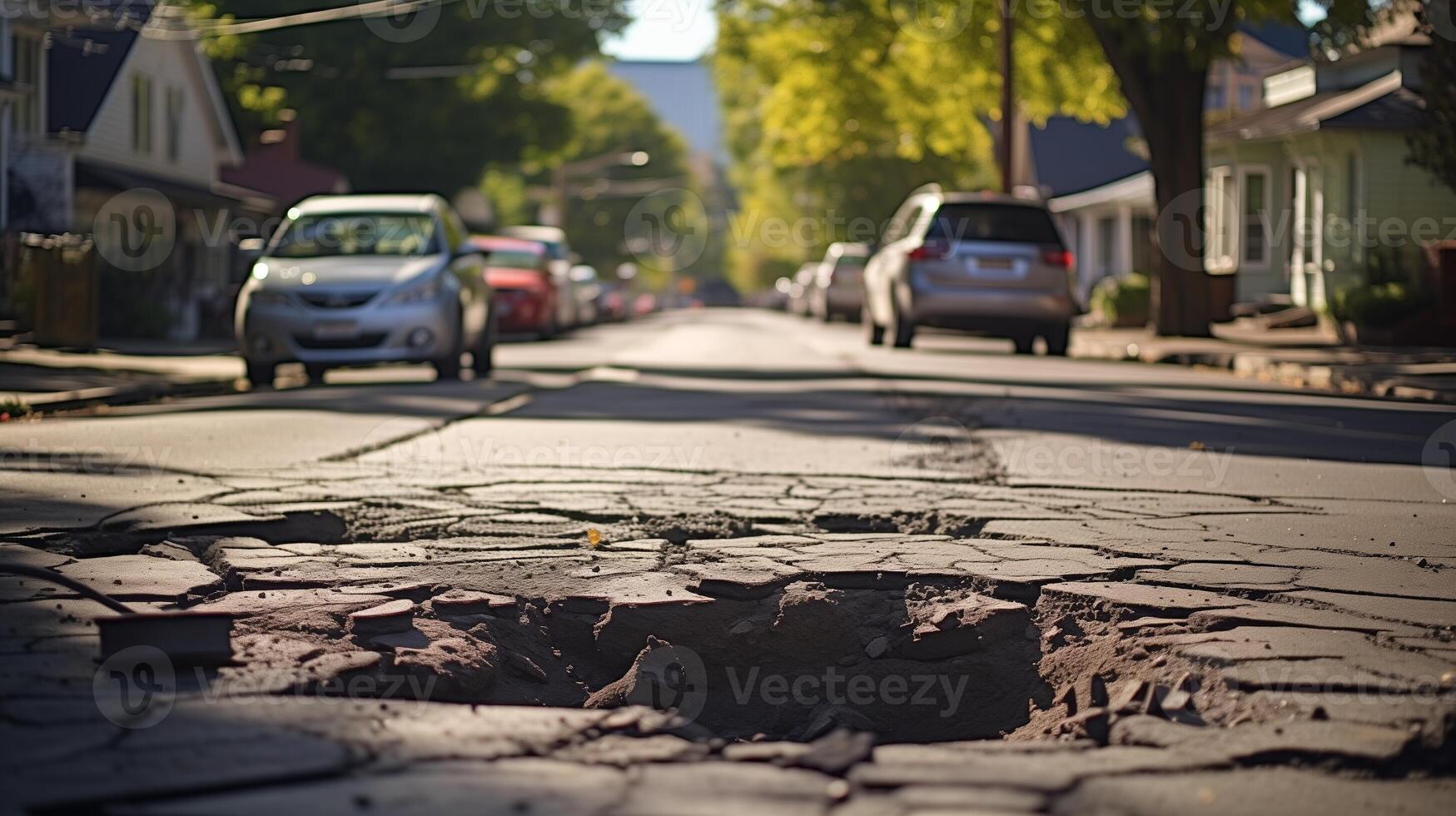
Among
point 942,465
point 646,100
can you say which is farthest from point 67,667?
point 646,100

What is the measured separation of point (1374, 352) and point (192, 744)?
18.8 metres

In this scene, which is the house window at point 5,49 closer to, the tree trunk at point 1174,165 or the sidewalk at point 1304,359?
the tree trunk at point 1174,165

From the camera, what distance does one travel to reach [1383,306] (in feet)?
72.5

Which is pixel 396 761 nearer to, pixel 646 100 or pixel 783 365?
pixel 783 365

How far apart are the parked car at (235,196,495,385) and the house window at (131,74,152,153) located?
65.9ft

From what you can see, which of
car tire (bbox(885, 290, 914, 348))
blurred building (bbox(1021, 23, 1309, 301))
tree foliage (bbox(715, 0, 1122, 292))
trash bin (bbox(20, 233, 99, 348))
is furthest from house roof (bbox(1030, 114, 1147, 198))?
trash bin (bbox(20, 233, 99, 348))

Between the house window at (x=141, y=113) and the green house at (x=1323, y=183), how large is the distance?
68.6ft

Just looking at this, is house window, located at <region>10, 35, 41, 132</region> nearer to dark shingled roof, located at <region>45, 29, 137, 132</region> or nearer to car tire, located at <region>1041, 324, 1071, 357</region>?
dark shingled roof, located at <region>45, 29, 137, 132</region>

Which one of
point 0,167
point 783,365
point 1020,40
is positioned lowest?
point 783,365

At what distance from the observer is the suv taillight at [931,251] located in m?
20.5

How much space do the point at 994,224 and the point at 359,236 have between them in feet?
26.0

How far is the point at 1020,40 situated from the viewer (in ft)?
114

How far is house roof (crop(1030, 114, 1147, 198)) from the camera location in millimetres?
54219

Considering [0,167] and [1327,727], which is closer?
[1327,727]
